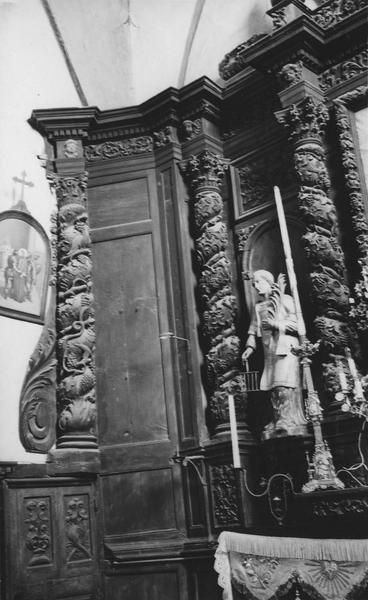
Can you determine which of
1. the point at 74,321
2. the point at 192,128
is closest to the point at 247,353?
the point at 74,321

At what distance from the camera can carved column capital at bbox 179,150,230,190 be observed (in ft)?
21.6

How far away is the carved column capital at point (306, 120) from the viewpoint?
5836 millimetres

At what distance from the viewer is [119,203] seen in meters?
6.89

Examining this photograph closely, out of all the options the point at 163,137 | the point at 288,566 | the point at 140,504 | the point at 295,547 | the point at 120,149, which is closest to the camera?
the point at 295,547

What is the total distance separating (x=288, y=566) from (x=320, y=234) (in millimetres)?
2524

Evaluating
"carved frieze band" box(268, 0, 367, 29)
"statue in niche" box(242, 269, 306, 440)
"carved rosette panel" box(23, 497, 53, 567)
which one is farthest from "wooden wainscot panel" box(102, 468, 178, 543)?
"carved frieze band" box(268, 0, 367, 29)

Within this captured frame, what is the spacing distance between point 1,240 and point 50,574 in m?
2.92

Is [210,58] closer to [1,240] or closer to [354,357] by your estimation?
[1,240]

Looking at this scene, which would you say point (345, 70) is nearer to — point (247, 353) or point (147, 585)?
point (247, 353)

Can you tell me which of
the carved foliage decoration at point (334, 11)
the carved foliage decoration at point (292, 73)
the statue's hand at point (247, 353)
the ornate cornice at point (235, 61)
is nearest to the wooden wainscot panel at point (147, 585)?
the statue's hand at point (247, 353)

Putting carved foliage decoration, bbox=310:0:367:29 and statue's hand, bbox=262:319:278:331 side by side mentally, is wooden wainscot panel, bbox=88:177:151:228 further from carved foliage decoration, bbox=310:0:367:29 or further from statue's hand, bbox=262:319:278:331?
carved foliage decoration, bbox=310:0:367:29

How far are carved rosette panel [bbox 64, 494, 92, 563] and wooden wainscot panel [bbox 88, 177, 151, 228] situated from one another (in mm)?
2667

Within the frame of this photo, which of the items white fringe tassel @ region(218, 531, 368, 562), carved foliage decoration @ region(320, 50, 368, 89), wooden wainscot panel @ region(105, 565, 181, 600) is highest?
carved foliage decoration @ region(320, 50, 368, 89)

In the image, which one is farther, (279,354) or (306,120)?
(306,120)
